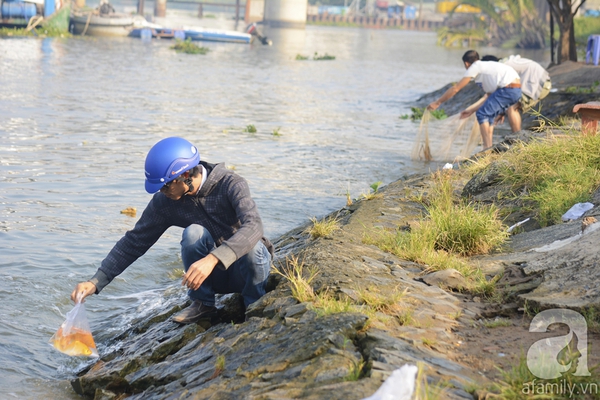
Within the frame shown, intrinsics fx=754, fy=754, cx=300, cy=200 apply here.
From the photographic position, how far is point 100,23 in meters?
48.5

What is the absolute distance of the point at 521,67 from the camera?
11.6m

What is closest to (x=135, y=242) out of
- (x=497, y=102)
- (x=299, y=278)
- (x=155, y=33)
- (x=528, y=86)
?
(x=299, y=278)

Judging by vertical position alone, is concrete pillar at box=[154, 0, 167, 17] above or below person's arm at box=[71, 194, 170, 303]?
Answer: above

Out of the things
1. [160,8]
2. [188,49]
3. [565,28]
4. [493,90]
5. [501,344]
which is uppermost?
[160,8]

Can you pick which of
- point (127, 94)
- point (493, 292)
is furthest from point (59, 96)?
point (493, 292)

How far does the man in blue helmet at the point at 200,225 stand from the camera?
4.36m

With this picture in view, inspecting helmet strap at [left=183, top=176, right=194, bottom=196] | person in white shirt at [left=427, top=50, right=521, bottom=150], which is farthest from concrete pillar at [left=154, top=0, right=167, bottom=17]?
helmet strap at [left=183, top=176, right=194, bottom=196]

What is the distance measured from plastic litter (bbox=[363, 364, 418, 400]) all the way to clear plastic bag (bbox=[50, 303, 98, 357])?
2.18 meters

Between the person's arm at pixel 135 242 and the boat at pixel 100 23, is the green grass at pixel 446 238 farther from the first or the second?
the boat at pixel 100 23

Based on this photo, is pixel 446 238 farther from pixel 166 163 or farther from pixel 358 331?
pixel 166 163

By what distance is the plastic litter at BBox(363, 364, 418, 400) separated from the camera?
291cm

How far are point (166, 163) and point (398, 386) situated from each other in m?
2.04

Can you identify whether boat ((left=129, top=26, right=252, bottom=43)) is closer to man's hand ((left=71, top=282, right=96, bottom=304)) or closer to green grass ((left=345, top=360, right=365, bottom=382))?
man's hand ((left=71, top=282, right=96, bottom=304))

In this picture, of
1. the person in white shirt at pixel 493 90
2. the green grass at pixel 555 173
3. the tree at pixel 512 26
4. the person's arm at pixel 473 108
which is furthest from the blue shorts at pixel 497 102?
the tree at pixel 512 26
